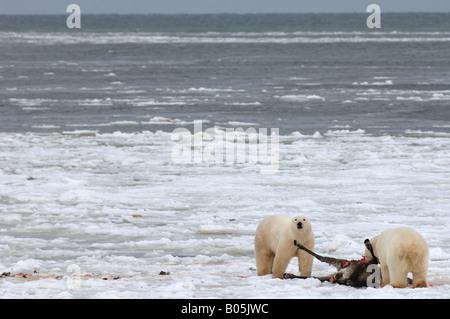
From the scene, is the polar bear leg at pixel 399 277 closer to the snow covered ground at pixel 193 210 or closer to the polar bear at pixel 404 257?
the polar bear at pixel 404 257

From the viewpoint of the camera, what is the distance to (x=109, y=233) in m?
9.28

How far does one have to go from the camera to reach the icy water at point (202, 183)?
7445mm

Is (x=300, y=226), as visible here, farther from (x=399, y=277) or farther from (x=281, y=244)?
(x=399, y=277)

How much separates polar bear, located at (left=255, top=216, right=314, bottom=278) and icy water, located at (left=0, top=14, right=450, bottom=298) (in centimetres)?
19

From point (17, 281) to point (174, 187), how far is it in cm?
520

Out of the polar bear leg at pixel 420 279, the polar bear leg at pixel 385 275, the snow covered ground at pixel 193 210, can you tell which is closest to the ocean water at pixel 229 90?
the snow covered ground at pixel 193 210

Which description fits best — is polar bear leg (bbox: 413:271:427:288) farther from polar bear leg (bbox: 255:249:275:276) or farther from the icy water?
polar bear leg (bbox: 255:249:275:276)

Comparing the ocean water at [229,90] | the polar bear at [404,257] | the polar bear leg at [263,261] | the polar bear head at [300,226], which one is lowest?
the polar bear leg at [263,261]

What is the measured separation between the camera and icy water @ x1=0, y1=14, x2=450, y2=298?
7.45 m

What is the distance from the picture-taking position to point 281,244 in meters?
6.78

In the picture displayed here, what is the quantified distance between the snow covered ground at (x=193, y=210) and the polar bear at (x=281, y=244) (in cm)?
21

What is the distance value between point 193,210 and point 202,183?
5.73 ft

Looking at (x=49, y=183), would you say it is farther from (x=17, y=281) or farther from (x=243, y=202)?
(x=17, y=281)
